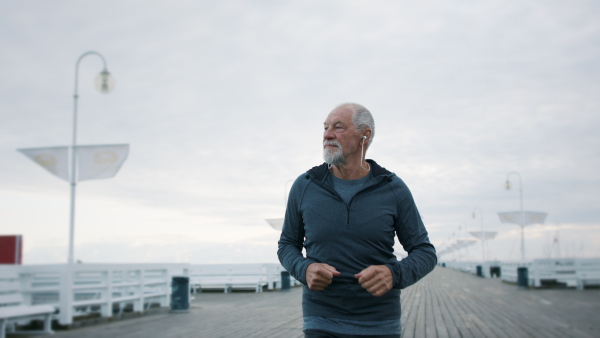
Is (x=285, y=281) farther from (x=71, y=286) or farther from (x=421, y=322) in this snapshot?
(x=71, y=286)

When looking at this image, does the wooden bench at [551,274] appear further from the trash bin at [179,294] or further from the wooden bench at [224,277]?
the trash bin at [179,294]

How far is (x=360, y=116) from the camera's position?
2.76m

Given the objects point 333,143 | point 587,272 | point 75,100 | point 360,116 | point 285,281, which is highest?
point 75,100

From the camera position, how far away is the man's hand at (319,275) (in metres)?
2.51

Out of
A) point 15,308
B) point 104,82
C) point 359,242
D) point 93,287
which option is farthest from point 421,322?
point 104,82

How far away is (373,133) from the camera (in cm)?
284

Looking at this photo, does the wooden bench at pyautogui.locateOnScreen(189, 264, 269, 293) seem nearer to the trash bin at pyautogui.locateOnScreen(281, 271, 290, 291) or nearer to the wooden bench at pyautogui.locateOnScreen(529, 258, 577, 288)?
the trash bin at pyautogui.locateOnScreen(281, 271, 290, 291)

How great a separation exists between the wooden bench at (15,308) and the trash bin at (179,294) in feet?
16.7

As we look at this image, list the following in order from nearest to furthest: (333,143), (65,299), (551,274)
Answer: (333,143), (65,299), (551,274)

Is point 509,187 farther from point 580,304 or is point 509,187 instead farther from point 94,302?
point 94,302

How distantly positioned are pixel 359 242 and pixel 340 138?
45 centimetres

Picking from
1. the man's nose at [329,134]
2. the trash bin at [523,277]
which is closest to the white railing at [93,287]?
the man's nose at [329,134]

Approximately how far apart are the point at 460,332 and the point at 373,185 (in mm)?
9020

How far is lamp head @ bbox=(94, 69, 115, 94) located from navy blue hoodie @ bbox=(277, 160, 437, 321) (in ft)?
54.1
